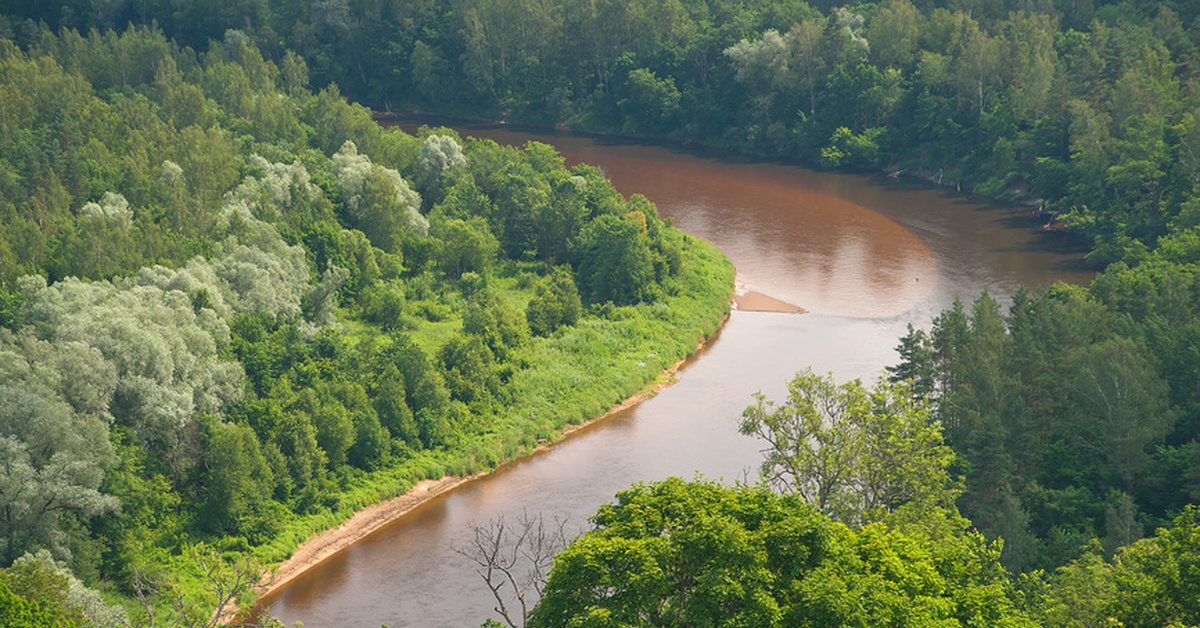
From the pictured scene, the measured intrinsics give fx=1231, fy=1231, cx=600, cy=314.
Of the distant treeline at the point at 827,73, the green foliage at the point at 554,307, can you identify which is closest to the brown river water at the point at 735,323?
the distant treeline at the point at 827,73

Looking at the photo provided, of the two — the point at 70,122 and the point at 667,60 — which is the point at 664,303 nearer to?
Answer: the point at 70,122

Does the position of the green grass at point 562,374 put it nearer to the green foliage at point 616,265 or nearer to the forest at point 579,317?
the forest at point 579,317

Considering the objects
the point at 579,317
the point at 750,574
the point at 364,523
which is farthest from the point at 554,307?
the point at 750,574

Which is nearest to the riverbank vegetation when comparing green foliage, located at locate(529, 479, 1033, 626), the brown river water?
the brown river water

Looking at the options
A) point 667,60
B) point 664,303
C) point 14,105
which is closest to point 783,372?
point 664,303

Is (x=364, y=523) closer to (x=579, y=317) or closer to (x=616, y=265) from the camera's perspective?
(x=579, y=317)
